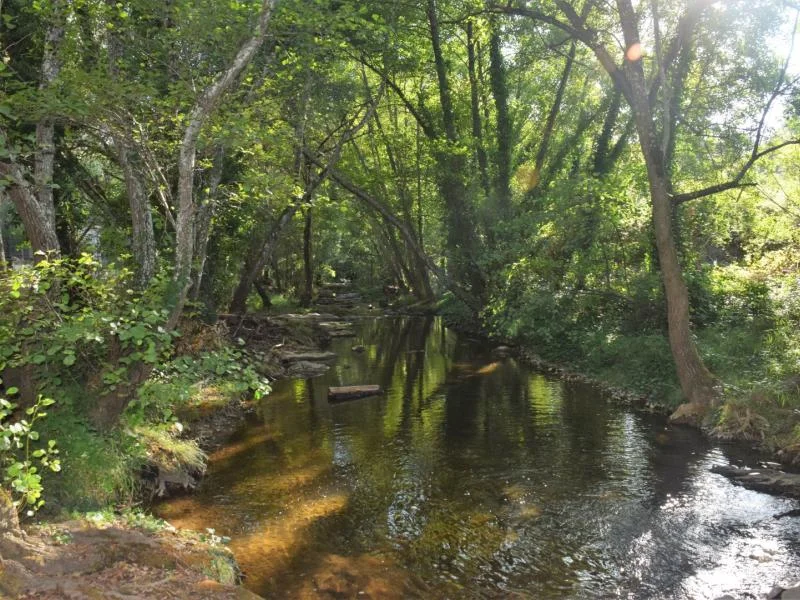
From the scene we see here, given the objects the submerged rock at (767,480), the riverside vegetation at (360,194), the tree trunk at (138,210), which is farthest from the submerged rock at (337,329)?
the submerged rock at (767,480)

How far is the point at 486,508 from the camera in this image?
8.19 meters

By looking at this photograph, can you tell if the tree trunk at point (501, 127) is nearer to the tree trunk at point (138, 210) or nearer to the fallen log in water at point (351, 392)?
the fallen log in water at point (351, 392)

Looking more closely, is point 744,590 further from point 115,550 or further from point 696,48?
point 696,48

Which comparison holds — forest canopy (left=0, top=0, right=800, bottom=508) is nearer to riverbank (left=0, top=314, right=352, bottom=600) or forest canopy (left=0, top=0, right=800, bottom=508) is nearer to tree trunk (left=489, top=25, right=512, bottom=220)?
tree trunk (left=489, top=25, right=512, bottom=220)

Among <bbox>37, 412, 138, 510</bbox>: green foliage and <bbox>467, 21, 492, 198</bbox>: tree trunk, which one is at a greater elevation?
<bbox>467, 21, 492, 198</bbox>: tree trunk

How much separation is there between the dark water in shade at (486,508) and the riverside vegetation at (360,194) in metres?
1.39

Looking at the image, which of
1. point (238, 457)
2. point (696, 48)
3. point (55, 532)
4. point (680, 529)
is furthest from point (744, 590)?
point (696, 48)

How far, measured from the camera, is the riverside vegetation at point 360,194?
284 inches

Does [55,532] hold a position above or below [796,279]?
below

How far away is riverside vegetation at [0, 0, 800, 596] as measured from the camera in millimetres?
7223

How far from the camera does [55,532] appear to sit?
512cm

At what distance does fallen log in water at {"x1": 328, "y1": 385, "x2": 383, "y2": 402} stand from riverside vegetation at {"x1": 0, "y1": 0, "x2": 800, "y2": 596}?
252cm

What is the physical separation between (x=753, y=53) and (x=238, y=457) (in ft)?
44.8

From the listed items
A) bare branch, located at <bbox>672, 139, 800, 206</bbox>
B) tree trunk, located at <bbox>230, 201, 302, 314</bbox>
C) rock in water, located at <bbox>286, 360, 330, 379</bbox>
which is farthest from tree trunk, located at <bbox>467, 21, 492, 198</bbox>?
bare branch, located at <bbox>672, 139, 800, 206</bbox>
